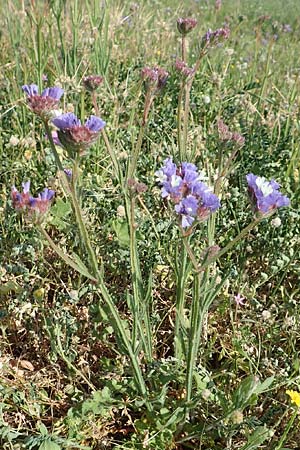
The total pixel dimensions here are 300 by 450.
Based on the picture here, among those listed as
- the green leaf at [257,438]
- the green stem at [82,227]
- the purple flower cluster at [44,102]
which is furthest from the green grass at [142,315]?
the purple flower cluster at [44,102]

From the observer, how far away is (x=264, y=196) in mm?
1165

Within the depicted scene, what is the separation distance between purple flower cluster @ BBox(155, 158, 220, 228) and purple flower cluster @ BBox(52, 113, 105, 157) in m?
0.19

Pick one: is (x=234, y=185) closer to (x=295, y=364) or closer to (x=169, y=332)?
(x=169, y=332)

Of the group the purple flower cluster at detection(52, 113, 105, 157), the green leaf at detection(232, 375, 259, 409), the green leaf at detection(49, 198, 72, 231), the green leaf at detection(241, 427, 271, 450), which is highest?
the purple flower cluster at detection(52, 113, 105, 157)

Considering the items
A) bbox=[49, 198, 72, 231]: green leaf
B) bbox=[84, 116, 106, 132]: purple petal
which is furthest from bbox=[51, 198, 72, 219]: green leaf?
bbox=[84, 116, 106, 132]: purple petal

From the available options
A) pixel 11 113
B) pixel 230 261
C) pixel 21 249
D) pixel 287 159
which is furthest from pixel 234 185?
pixel 11 113

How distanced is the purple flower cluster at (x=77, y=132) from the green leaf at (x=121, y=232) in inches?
24.7

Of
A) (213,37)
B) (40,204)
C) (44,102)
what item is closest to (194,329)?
(40,204)

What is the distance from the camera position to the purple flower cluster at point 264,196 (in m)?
1.15

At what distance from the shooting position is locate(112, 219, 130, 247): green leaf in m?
1.71

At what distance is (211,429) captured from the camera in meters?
1.44

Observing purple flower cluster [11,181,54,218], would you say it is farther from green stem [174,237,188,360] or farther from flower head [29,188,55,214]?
green stem [174,237,188,360]

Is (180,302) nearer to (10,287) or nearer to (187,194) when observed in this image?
(187,194)

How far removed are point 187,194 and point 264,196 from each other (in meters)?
0.17
